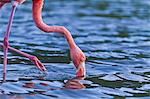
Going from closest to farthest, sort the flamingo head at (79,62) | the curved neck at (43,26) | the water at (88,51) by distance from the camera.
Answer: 1. the water at (88,51)
2. the flamingo head at (79,62)
3. the curved neck at (43,26)

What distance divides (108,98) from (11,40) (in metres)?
7.15

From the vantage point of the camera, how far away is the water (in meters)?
10.8

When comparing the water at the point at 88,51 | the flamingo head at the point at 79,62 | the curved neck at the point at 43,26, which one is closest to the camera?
the water at the point at 88,51

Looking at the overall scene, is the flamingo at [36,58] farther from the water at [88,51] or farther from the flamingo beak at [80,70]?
the water at [88,51]

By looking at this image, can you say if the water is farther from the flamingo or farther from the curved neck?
the curved neck

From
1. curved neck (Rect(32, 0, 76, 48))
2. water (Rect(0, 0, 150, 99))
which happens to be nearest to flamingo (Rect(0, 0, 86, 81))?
curved neck (Rect(32, 0, 76, 48))

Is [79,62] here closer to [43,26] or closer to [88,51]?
[43,26]

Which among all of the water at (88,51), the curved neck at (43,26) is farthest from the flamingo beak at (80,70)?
the curved neck at (43,26)

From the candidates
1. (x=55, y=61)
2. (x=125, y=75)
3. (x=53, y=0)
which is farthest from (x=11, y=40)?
(x=53, y=0)

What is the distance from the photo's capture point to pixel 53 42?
1672 cm

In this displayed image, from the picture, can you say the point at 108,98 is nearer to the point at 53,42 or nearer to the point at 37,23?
the point at 37,23

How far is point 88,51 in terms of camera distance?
1535 centimetres

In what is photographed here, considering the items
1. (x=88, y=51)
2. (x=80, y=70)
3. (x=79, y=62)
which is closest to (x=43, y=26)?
(x=79, y=62)

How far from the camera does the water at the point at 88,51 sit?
1083 cm
